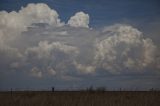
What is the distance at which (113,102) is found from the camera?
18672 millimetres

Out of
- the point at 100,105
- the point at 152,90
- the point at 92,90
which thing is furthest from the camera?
the point at 92,90

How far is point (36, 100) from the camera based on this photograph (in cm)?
1962

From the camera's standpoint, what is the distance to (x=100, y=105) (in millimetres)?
18109

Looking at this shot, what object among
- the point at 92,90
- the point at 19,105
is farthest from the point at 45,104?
the point at 92,90

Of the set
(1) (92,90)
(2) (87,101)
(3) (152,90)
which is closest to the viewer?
(2) (87,101)

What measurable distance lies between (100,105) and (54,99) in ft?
9.44

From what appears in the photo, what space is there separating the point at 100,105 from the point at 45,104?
102 inches

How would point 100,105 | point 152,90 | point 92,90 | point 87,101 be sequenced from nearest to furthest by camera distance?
point 100,105
point 87,101
point 152,90
point 92,90

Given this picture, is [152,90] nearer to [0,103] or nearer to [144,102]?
[144,102]

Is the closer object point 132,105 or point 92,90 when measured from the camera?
point 132,105

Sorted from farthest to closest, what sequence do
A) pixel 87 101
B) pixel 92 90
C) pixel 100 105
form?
pixel 92 90
pixel 87 101
pixel 100 105

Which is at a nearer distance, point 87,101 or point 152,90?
point 87,101

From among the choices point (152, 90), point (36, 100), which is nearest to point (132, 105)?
point (36, 100)

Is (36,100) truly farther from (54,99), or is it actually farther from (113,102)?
(113,102)
